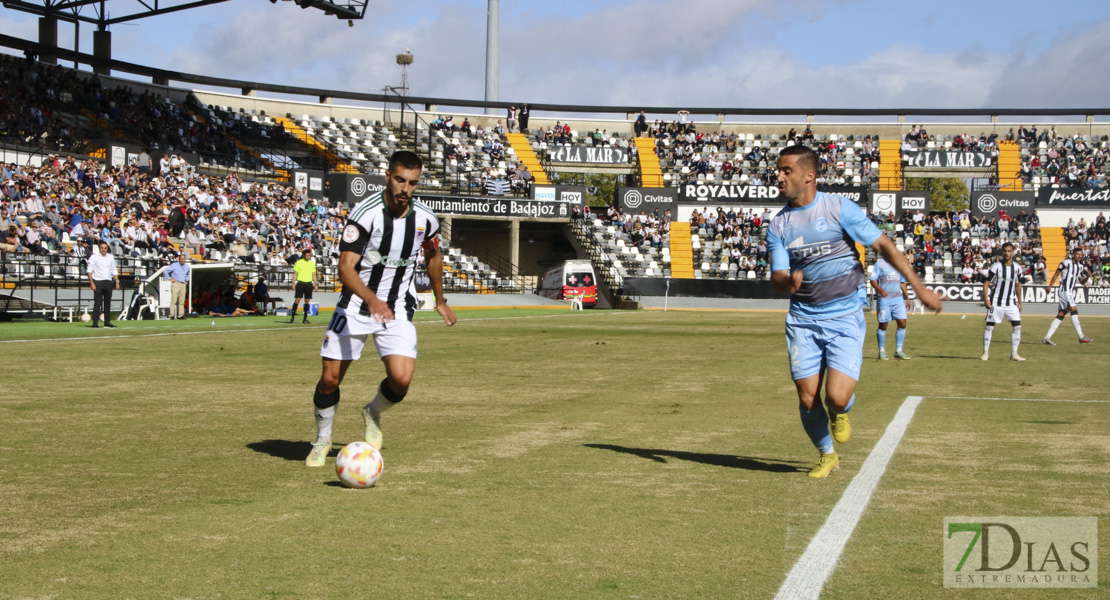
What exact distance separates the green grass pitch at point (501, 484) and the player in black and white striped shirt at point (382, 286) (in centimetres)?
59

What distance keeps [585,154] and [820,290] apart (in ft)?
195

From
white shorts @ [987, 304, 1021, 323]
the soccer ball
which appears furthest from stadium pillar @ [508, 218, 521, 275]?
the soccer ball

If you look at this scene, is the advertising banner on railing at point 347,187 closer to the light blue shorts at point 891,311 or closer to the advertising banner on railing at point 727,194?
the advertising banner on railing at point 727,194

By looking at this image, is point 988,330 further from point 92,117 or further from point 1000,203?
point 1000,203

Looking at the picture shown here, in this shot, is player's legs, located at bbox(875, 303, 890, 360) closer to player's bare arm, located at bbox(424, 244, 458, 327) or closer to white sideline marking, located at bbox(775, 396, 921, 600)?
white sideline marking, located at bbox(775, 396, 921, 600)

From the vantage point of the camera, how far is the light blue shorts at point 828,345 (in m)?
7.54

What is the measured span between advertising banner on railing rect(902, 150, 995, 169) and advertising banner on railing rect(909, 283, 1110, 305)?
12.3 meters

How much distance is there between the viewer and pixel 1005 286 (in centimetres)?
2084

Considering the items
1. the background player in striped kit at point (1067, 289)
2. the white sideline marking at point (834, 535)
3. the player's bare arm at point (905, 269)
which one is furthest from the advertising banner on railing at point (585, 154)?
the player's bare arm at point (905, 269)

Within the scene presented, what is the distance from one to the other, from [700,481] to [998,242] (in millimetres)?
56756

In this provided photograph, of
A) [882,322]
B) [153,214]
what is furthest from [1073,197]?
[153,214]

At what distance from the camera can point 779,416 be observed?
1114 cm

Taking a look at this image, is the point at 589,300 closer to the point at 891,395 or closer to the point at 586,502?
the point at 891,395

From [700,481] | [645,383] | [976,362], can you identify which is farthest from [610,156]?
[700,481]
